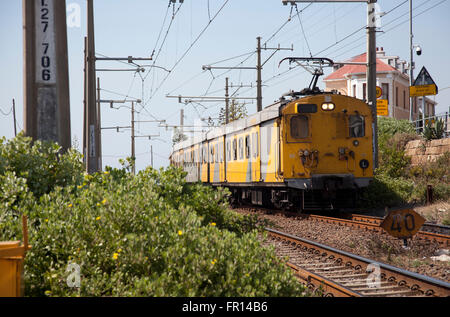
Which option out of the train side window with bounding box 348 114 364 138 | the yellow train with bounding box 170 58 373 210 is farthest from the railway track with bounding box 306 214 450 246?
the train side window with bounding box 348 114 364 138

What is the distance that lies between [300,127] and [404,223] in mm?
6183

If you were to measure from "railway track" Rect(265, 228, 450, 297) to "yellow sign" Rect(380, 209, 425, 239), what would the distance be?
48.9 inches

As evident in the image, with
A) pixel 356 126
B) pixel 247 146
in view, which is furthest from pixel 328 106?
pixel 247 146

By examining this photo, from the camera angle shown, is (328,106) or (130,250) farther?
(328,106)

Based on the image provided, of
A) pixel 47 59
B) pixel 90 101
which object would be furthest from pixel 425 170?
pixel 47 59

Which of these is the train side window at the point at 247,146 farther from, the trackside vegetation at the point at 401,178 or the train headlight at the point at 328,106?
the trackside vegetation at the point at 401,178

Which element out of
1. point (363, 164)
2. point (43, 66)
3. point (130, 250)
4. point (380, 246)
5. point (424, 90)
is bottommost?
point (380, 246)

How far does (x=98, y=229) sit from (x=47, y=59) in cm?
322

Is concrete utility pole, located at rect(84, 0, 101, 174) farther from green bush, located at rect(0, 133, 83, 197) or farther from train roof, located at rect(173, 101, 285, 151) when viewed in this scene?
green bush, located at rect(0, 133, 83, 197)

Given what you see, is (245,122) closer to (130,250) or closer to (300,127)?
(300,127)

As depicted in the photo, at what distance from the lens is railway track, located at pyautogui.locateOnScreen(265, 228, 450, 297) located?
6770 millimetres

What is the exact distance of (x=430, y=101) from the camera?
62.0 metres

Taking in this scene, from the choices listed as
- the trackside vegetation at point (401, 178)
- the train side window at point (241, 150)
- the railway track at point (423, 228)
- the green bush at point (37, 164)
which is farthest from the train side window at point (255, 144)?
the green bush at point (37, 164)

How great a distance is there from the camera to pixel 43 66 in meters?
7.49
